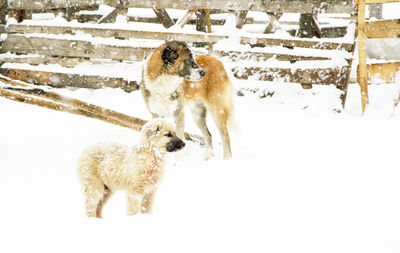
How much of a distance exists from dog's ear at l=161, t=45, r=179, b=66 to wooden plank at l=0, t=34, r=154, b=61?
9.53 feet

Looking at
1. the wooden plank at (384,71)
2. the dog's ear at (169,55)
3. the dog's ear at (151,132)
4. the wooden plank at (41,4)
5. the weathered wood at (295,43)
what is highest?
the wooden plank at (41,4)

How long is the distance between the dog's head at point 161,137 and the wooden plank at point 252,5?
495 cm

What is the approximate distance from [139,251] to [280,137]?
4033 millimetres

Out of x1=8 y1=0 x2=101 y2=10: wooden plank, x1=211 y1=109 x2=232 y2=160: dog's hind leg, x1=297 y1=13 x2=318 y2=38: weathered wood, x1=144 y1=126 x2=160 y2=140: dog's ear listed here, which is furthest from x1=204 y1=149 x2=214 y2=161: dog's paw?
x1=8 y1=0 x2=101 y2=10: wooden plank

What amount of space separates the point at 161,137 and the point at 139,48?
16.7 ft

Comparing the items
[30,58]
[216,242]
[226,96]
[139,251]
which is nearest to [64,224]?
[139,251]

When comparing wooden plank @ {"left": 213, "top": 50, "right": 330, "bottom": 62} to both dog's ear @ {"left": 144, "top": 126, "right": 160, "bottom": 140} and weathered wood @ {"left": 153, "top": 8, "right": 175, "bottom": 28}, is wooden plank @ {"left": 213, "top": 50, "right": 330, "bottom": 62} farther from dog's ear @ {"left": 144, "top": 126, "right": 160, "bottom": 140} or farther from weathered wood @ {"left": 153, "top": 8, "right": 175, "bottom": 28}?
dog's ear @ {"left": 144, "top": 126, "right": 160, "bottom": 140}

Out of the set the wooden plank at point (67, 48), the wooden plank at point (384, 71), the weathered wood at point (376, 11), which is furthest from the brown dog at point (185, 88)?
the weathered wood at point (376, 11)

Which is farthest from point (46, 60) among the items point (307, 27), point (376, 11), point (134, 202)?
point (376, 11)

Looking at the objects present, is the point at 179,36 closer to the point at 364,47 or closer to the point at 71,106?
the point at 364,47

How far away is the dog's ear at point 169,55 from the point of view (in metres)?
4.78

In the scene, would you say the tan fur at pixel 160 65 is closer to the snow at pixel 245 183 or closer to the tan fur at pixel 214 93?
the tan fur at pixel 214 93

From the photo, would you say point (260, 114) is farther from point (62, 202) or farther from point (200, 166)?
point (62, 202)

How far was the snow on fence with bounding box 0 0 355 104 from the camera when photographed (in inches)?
279
